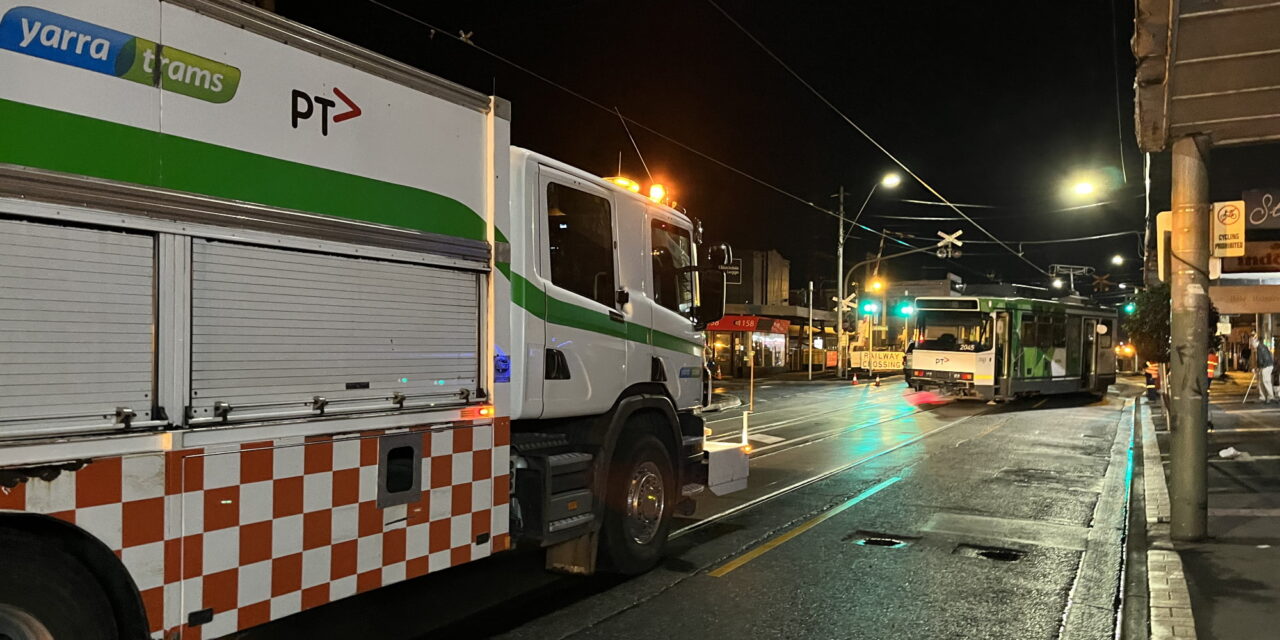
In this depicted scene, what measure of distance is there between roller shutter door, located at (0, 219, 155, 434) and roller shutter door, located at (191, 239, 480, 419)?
22 centimetres

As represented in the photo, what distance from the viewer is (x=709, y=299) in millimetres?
6945

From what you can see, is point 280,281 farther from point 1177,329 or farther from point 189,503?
point 1177,329

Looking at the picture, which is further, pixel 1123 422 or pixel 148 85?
pixel 1123 422

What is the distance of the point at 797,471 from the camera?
10703mm

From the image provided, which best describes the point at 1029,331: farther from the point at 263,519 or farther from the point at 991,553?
the point at 263,519

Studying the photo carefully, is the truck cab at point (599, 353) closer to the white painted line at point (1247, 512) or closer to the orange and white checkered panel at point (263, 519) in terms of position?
the orange and white checkered panel at point (263, 519)

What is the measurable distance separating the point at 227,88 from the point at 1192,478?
7634mm

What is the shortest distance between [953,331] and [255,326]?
20.3 meters

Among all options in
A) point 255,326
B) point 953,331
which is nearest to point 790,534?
point 255,326

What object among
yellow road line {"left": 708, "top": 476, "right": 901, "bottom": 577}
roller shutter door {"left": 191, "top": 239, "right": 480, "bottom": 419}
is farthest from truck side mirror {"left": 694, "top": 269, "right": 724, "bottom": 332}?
roller shutter door {"left": 191, "top": 239, "right": 480, "bottom": 419}

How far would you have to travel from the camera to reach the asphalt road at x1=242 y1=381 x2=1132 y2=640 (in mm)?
5070

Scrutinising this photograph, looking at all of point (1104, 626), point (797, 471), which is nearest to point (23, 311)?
point (1104, 626)

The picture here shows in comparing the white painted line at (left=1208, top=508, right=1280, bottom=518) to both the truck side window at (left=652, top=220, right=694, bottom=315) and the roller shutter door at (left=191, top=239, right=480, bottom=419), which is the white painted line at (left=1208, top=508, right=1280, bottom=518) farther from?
the roller shutter door at (left=191, top=239, right=480, bottom=419)

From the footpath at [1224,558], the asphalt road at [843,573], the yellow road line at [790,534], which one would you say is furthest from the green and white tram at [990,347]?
the yellow road line at [790,534]
